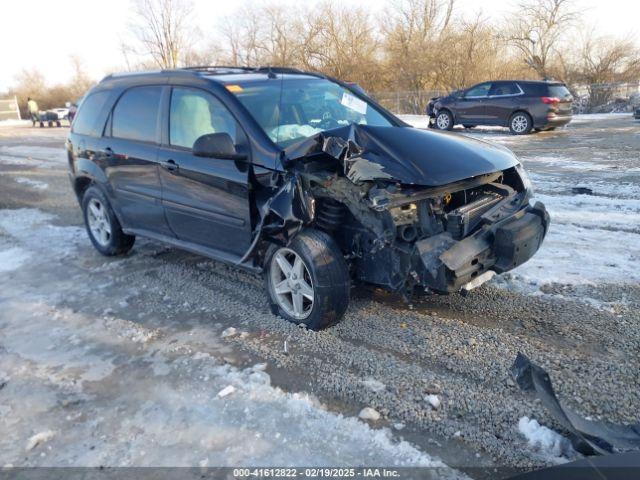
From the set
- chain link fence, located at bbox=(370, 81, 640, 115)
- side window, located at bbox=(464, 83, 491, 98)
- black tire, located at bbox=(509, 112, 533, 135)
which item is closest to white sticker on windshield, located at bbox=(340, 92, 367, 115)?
black tire, located at bbox=(509, 112, 533, 135)

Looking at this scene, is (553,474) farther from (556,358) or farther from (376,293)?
(376,293)

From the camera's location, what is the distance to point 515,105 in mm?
16609

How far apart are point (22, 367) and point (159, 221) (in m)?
1.83

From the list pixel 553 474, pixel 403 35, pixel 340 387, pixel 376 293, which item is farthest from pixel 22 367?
pixel 403 35

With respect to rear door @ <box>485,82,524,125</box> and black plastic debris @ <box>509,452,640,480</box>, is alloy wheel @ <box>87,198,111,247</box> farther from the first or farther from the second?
rear door @ <box>485,82,524,125</box>

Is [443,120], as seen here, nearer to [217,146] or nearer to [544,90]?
[544,90]

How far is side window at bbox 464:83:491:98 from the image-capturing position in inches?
685

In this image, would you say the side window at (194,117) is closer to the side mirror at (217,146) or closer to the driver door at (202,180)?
the driver door at (202,180)

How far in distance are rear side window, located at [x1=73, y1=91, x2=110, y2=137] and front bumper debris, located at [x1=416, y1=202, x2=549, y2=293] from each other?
3991 mm

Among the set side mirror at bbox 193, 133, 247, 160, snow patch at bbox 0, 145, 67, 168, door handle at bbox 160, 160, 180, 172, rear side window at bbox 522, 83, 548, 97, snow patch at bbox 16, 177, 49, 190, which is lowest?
snow patch at bbox 16, 177, 49, 190

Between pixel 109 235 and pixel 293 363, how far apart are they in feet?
10.9

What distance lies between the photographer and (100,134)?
5656 mm

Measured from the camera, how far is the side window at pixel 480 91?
1739 cm

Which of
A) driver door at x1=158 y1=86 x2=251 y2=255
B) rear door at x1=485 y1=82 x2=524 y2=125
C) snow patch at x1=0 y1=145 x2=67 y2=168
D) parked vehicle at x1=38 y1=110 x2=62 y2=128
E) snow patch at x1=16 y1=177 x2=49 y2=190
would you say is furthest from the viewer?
parked vehicle at x1=38 y1=110 x2=62 y2=128
